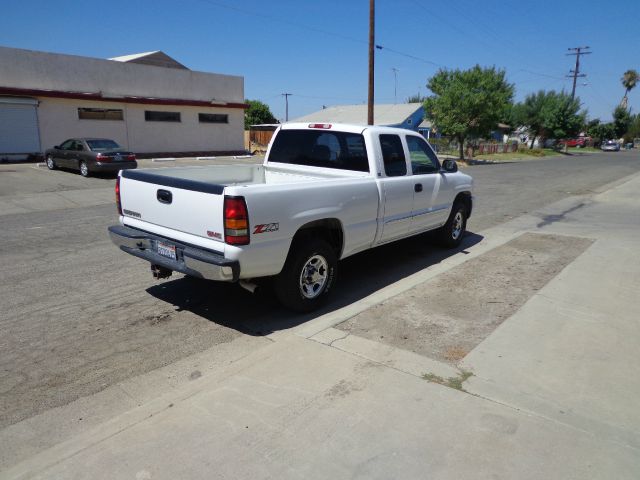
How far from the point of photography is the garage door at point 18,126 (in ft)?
70.7

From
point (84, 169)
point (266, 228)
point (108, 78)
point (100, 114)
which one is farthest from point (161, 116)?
point (266, 228)

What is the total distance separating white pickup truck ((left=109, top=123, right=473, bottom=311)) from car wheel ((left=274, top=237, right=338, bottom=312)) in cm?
1

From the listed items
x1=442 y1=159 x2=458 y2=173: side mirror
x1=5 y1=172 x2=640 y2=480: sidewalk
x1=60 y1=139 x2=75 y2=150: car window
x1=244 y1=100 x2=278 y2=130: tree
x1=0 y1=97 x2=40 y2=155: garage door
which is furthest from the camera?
x1=244 y1=100 x2=278 y2=130: tree

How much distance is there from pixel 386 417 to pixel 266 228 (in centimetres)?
192

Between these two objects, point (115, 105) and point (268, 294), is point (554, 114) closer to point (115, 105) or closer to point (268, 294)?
point (115, 105)

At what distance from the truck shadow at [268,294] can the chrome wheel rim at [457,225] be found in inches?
14.4

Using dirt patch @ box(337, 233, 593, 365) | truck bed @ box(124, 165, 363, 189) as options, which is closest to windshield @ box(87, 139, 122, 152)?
truck bed @ box(124, 165, 363, 189)

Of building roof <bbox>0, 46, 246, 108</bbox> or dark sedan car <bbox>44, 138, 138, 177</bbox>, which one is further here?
building roof <bbox>0, 46, 246, 108</bbox>

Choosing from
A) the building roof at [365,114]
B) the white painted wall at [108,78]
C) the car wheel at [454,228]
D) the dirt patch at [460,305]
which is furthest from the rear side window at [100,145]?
the building roof at [365,114]

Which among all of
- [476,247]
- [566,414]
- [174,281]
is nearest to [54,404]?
[174,281]

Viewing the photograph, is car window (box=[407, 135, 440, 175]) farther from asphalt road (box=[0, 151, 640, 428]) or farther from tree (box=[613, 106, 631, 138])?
tree (box=[613, 106, 631, 138])

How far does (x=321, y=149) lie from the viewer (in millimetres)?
6172

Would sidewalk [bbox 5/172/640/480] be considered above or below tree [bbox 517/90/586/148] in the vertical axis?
below

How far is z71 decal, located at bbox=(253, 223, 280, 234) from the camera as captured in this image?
4247 mm
